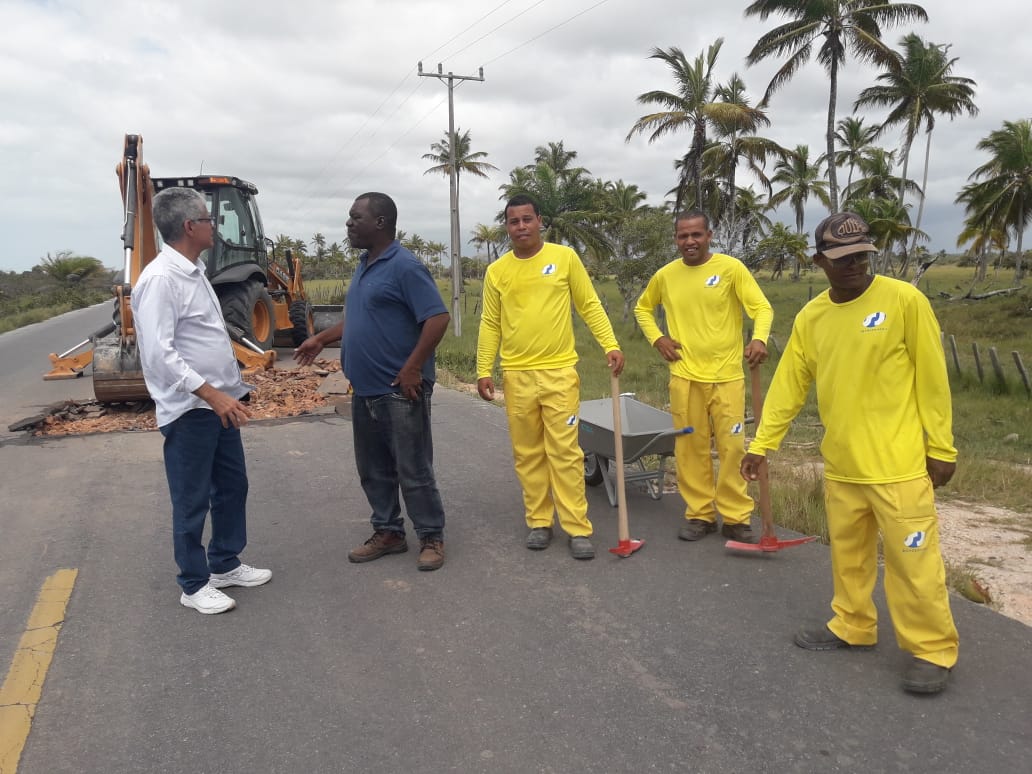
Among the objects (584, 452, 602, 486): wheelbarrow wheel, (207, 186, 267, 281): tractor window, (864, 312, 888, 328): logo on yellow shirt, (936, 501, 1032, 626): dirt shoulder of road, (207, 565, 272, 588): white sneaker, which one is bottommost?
(936, 501, 1032, 626): dirt shoulder of road

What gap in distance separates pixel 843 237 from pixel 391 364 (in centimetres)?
236

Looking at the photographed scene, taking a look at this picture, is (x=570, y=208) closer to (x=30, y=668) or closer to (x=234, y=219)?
(x=234, y=219)

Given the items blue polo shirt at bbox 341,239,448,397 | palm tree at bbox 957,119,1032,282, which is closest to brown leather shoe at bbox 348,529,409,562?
blue polo shirt at bbox 341,239,448,397

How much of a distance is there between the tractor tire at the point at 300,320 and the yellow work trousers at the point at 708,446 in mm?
11212

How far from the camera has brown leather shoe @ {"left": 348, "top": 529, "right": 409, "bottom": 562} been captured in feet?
15.1

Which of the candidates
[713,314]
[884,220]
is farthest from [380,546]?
[884,220]

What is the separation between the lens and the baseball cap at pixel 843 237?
3.03m

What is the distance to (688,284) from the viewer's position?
15.9 feet

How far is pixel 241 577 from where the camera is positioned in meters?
4.27

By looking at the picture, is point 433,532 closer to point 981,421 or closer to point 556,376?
point 556,376

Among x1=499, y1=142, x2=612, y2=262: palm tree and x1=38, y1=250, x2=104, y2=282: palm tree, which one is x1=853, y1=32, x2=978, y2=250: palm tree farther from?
x1=38, y1=250, x2=104, y2=282: palm tree

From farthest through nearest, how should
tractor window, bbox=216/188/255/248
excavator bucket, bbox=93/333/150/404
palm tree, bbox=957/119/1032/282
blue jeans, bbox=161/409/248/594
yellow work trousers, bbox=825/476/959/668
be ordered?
palm tree, bbox=957/119/1032/282 < tractor window, bbox=216/188/255/248 < excavator bucket, bbox=93/333/150/404 < blue jeans, bbox=161/409/248/594 < yellow work trousers, bbox=825/476/959/668

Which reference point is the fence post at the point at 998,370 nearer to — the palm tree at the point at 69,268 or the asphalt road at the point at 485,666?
the asphalt road at the point at 485,666

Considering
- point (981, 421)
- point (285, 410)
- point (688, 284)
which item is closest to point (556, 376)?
point (688, 284)
